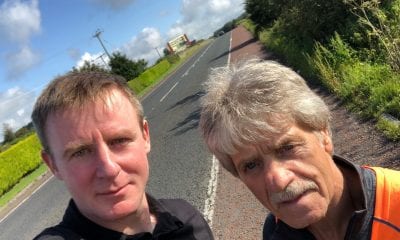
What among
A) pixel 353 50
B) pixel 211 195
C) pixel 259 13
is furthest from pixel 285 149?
pixel 259 13

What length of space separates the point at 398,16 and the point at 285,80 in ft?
29.7

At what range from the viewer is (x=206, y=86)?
2.46 m

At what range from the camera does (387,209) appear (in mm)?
1948

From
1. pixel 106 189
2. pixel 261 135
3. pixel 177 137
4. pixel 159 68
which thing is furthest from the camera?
pixel 159 68

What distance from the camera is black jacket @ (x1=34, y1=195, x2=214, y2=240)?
6.52ft

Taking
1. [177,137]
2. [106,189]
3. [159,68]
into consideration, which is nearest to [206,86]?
[106,189]

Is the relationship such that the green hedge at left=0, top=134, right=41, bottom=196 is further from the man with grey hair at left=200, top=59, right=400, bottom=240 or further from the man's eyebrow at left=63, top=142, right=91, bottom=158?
the man with grey hair at left=200, top=59, right=400, bottom=240

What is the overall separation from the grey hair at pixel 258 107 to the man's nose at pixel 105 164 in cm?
51

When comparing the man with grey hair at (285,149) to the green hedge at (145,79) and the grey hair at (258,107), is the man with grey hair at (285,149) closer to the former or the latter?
the grey hair at (258,107)

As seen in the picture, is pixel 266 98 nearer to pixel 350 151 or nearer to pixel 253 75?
pixel 253 75

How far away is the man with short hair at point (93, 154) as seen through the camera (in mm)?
2014

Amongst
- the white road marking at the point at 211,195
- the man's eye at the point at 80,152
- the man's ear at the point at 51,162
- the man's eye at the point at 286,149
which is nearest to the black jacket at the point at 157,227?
the man's ear at the point at 51,162

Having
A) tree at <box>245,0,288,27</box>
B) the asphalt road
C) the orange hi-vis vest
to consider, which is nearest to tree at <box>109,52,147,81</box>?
tree at <box>245,0,288,27</box>

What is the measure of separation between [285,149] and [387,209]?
50cm
